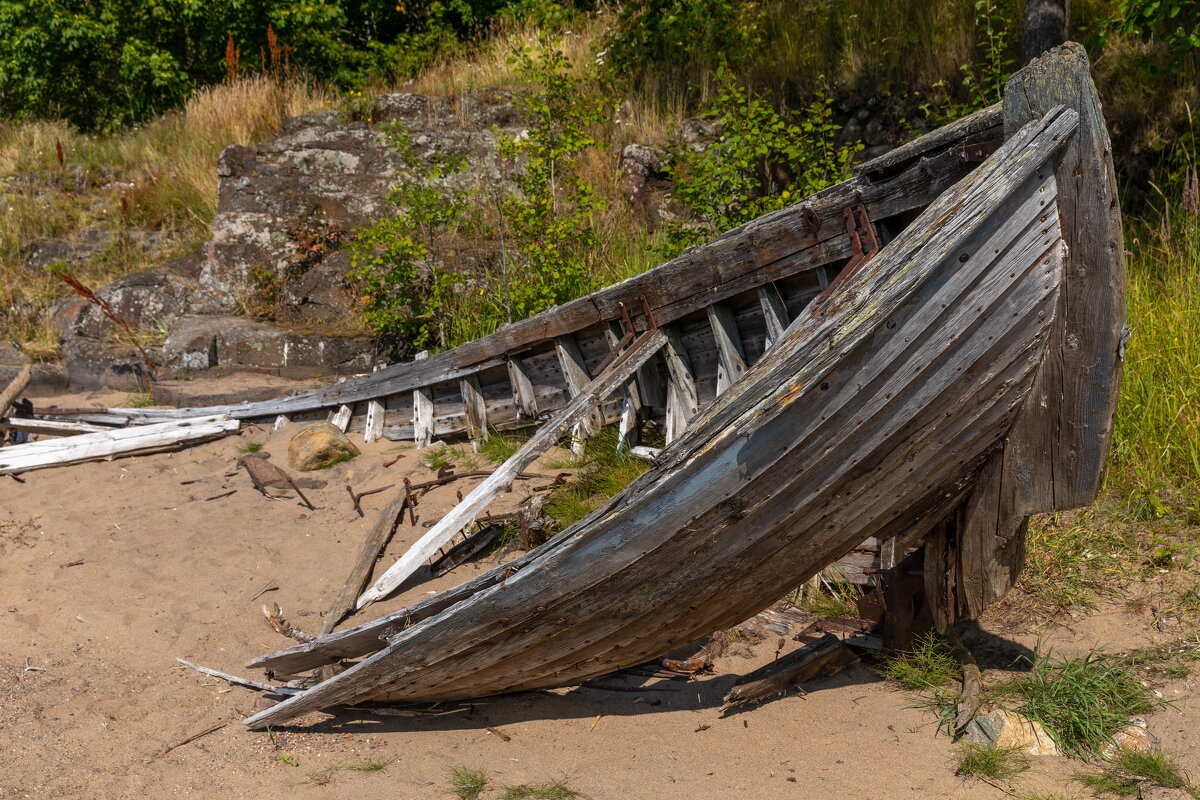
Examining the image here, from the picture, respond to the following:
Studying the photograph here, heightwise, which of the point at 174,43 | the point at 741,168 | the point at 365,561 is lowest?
the point at 365,561

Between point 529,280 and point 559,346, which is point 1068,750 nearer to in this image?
point 559,346

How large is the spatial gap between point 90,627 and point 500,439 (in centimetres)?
254

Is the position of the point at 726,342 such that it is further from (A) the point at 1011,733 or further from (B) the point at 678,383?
(A) the point at 1011,733

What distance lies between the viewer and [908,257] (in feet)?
8.74

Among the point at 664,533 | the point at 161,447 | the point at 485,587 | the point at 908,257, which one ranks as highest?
the point at 908,257

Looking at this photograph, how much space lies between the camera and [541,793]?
2.91 metres

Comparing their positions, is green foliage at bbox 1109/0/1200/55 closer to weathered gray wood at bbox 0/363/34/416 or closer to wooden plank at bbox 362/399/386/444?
wooden plank at bbox 362/399/386/444

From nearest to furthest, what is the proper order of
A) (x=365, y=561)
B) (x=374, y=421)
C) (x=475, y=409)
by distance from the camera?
(x=365, y=561), (x=475, y=409), (x=374, y=421)

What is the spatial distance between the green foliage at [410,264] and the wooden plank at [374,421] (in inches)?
35.9

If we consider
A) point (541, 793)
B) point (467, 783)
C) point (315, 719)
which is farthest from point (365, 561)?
point (541, 793)

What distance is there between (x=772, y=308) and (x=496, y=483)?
5.42ft

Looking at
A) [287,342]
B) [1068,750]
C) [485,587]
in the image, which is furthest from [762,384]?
[287,342]

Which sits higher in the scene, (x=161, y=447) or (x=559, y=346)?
(x=559, y=346)

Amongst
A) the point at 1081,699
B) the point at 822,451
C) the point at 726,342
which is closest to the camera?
the point at 822,451
